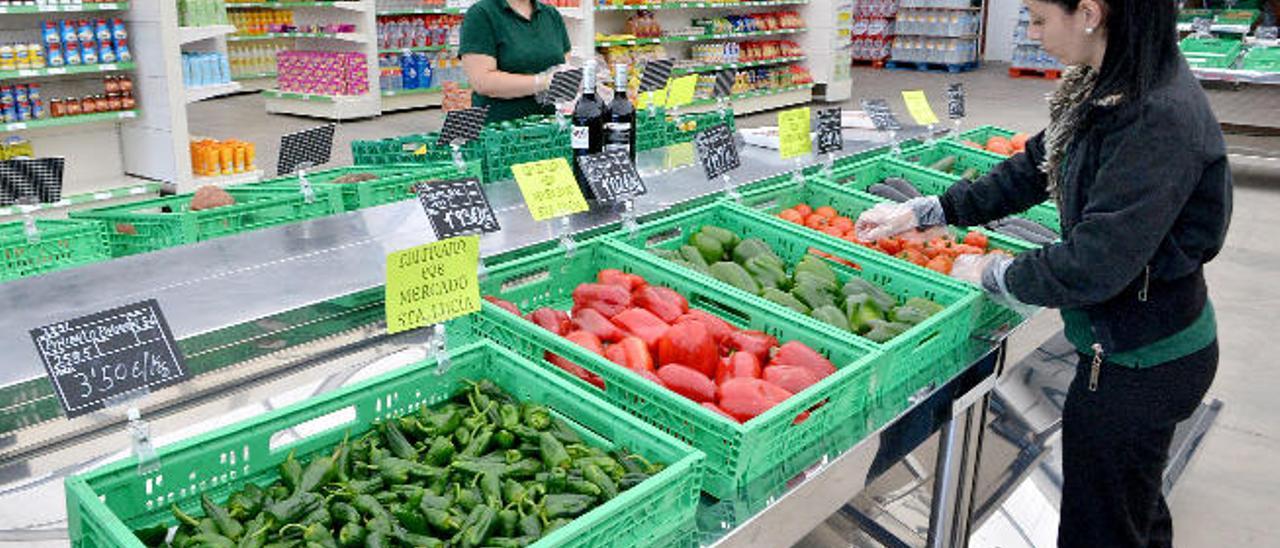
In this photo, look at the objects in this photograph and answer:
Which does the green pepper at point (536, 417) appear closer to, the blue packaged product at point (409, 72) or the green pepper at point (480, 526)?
the green pepper at point (480, 526)

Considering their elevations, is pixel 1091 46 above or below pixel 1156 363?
above

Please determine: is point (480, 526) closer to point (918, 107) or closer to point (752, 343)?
point (752, 343)

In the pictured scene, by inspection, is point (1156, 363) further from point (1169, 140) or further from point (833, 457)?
point (833, 457)

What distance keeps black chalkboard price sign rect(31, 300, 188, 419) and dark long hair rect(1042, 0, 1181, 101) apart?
1.62 meters

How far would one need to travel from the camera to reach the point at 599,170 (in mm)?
2441

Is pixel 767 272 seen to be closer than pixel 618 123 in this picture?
Yes

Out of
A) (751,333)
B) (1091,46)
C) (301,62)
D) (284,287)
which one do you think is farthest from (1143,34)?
(301,62)

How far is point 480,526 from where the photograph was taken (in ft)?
4.32

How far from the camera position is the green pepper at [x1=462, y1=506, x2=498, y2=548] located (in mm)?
1296

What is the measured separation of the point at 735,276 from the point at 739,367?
47 cm

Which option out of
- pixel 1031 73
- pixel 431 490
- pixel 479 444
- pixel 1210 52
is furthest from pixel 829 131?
pixel 1031 73

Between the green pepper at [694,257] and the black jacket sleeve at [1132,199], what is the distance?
0.79 meters

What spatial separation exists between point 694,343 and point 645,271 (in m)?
0.40

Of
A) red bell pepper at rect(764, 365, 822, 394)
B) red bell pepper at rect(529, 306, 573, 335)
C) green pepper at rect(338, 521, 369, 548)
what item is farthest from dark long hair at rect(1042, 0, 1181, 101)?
green pepper at rect(338, 521, 369, 548)
